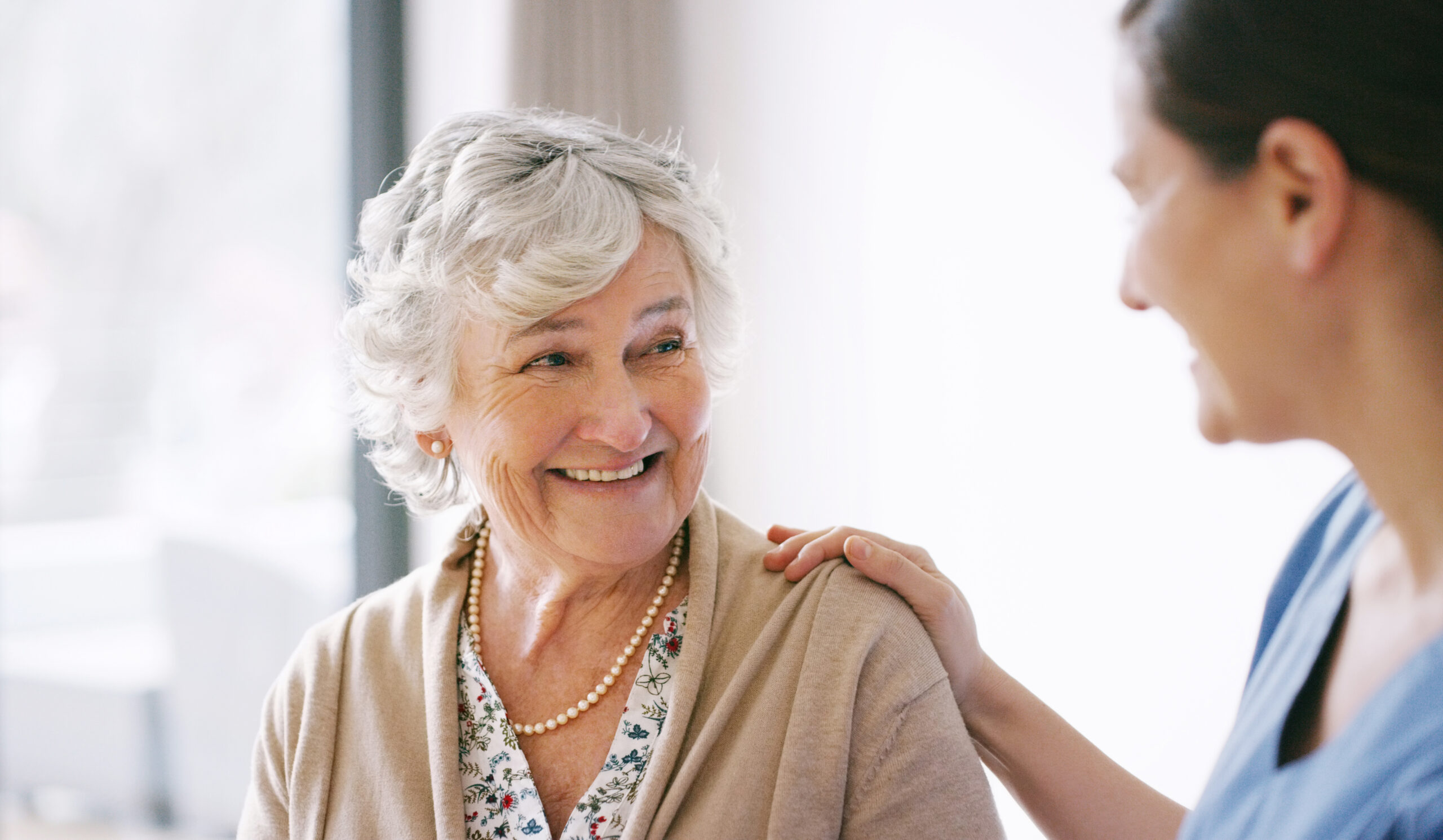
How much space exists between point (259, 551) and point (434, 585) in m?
1.53

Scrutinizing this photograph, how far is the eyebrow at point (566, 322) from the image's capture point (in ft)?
4.16

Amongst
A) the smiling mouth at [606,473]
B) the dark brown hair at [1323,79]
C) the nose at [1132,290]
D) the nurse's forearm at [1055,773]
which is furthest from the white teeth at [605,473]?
the dark brown hair at [1323,79]

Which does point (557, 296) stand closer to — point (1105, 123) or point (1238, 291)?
point (1238, 291)

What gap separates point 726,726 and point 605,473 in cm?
34

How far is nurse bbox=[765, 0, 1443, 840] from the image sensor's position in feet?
2.06

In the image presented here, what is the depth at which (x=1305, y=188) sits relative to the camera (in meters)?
0.66

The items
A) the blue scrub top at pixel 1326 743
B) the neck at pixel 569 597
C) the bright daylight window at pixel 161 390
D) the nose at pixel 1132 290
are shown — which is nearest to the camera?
the blue scrub top at pixel 1326 743

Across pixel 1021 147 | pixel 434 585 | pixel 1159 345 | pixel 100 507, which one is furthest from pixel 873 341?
pixel 100 507

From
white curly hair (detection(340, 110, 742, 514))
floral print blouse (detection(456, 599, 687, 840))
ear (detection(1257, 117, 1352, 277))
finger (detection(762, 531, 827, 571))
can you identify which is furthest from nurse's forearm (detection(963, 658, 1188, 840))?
ear (detection(1257, 117, 1352, 277))

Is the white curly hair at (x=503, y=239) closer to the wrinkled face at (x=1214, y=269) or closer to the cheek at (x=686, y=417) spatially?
the cheek at (x=686, y=417)

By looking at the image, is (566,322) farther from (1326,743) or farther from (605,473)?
(1326,743)

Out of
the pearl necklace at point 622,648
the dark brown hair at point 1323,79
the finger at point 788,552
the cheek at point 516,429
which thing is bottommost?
the pearl necklace at point 622,648

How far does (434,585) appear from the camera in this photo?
1499 millimetres

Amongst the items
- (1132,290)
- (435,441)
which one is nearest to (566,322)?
(435,441)
